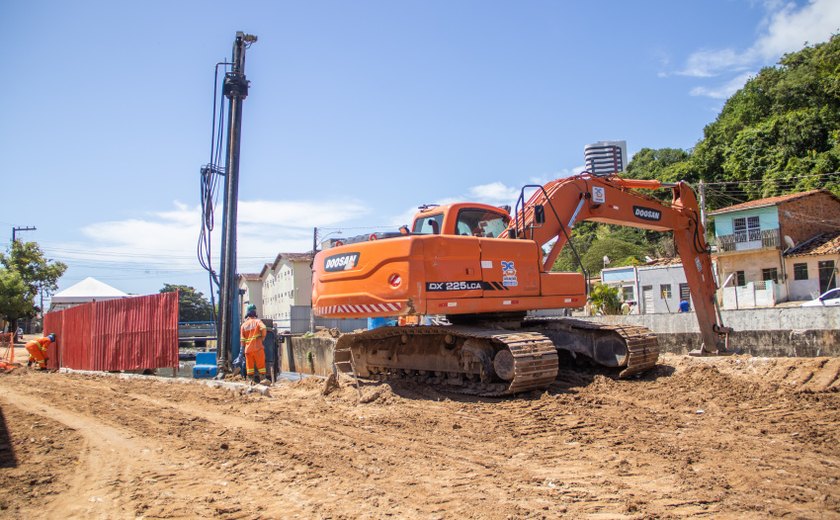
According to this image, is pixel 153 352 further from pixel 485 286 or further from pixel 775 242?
pixel 775 242

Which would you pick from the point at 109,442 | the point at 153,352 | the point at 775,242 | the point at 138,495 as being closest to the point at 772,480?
the point at 138,495

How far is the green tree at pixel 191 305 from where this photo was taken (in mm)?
60503

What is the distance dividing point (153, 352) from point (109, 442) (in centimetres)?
950

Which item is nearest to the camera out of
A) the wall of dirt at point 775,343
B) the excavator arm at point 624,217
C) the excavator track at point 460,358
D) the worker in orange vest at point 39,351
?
the excavator track at point 460,358

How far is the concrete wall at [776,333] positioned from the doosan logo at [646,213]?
314cm

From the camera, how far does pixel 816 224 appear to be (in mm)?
36312

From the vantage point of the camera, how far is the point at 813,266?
33500 mm

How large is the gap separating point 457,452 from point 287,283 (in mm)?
49255

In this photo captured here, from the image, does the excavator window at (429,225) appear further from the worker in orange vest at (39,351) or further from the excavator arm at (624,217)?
the worker in orange vest at (39,351)

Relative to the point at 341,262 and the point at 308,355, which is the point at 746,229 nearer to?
the point at 308,355

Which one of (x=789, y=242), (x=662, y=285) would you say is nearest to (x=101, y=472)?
(x=662, y=285)

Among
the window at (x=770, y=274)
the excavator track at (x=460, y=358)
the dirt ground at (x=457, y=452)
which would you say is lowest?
the dirt ground at (x=457, y=452)

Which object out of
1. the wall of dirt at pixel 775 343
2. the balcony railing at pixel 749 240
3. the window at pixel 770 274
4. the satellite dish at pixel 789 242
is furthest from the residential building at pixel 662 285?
the wall of dirt at pixel 775 343

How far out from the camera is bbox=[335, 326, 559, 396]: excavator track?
27.4ft
